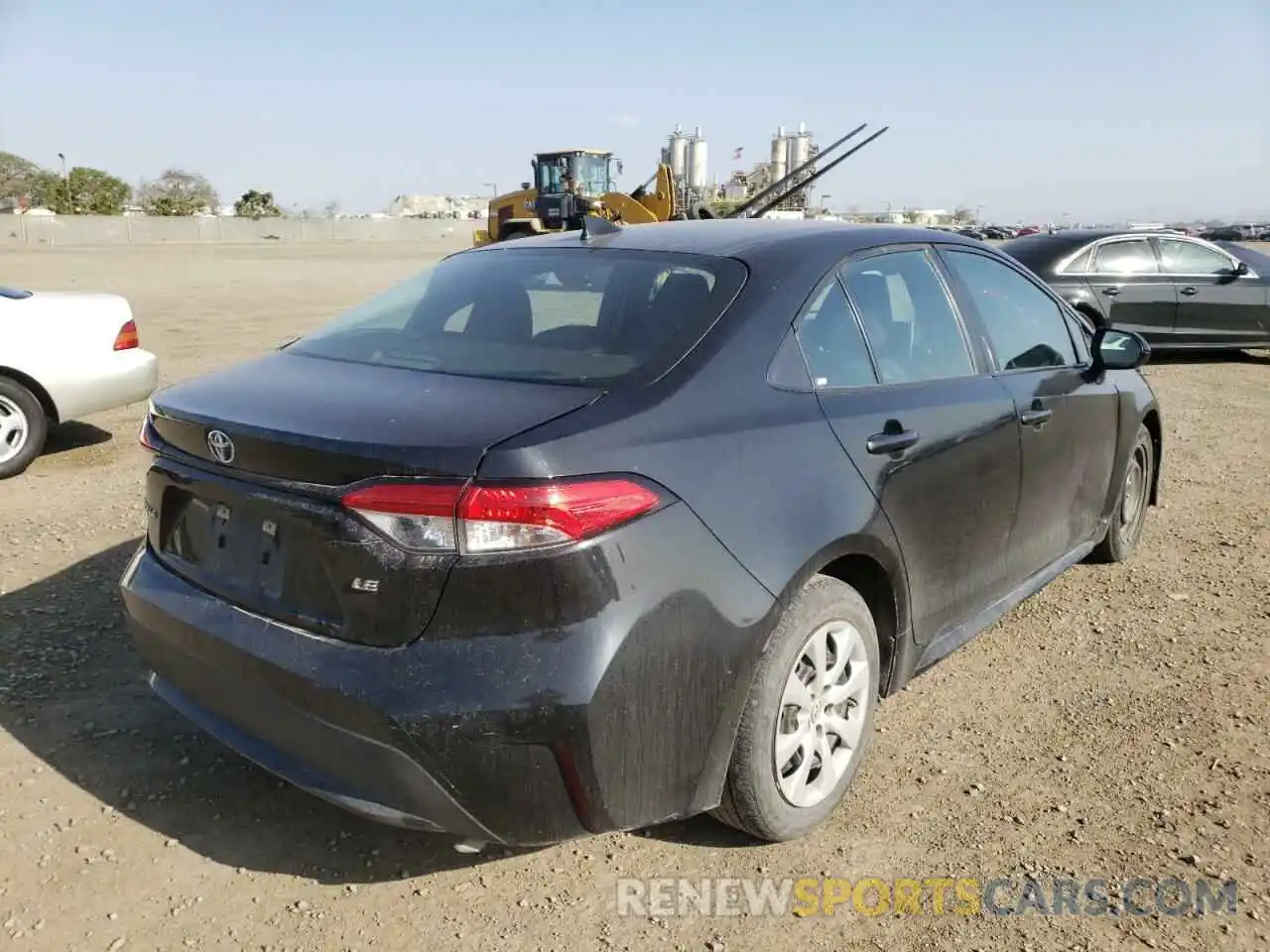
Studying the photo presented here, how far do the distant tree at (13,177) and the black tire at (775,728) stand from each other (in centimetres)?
10374

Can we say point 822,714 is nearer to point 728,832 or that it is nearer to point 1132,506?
point 728,832

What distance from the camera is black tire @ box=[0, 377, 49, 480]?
627 centimetres

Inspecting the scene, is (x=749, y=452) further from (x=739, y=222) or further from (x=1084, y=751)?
(x=1084, y=751)

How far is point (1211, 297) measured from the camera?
1096cm

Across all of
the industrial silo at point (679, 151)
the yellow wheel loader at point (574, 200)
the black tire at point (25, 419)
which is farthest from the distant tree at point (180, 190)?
the black tire at point (25, 419)

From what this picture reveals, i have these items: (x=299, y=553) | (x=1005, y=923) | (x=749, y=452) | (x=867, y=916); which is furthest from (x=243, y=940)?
(x=1005, y=923)

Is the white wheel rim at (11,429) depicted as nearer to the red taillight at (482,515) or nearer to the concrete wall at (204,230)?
the red taillight at (482,515)

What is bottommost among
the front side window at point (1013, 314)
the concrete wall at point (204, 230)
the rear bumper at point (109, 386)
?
the concrete wall at point (204, 230)

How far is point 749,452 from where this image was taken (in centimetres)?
250

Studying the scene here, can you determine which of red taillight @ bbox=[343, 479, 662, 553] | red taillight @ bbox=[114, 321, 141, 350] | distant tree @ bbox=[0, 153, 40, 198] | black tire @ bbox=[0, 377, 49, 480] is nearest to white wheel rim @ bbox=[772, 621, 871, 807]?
red taillight @ bbox=[343, 479, 662, 553]

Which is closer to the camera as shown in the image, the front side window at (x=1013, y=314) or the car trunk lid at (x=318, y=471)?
the car trunk lid at (x=318, y=471)

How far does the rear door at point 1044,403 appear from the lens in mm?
3652

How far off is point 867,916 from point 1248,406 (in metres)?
8.35

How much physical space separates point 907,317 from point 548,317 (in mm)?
1187
